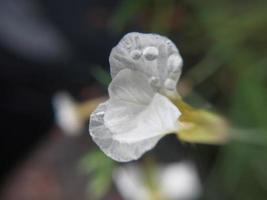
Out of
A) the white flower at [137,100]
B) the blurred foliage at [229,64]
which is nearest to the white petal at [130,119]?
the white flower at [137,100]

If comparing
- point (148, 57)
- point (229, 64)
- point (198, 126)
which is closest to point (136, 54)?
point (148, 57)

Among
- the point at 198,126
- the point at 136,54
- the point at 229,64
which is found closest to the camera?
the point at 136,54

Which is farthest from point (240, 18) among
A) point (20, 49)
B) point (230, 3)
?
point (20, 49)

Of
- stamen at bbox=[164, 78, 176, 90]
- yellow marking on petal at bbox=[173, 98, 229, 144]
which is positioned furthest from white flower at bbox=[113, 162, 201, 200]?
stamen at bbox=[164, 78, 176, 90]

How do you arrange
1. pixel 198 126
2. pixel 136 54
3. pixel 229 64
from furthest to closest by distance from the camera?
Result: pixel 229 64 → pixel 198 126 → pixel 136 54

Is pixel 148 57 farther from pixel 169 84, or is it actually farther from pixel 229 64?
pixel 229 64

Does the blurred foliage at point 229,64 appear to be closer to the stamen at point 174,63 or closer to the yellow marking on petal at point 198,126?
the yellow marking on petal at point 198,126

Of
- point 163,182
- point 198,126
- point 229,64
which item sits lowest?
point 163,182
